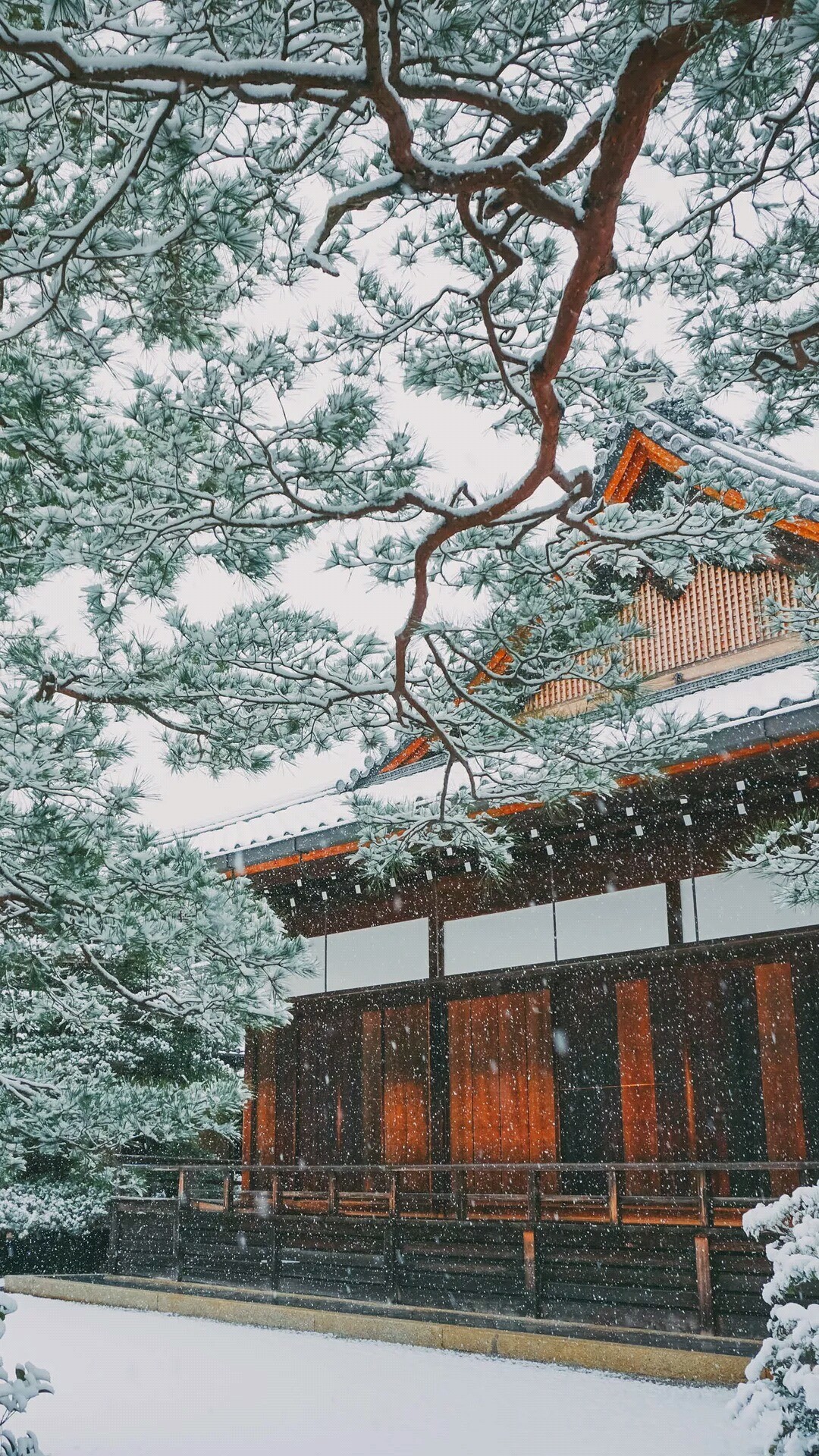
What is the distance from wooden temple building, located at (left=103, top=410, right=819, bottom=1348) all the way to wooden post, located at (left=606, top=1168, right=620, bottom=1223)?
0.5 inches

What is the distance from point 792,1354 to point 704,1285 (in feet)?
8.46

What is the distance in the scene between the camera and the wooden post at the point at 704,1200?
6.63 meters

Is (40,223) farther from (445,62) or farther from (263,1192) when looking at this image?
(263,1192)

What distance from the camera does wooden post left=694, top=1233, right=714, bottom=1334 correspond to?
6.46 meters

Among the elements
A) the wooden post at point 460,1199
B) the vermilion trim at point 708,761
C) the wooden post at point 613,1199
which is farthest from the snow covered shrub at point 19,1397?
the wooden post at point 460,1199

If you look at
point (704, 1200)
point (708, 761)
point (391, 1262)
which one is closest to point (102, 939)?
point (708, 761)

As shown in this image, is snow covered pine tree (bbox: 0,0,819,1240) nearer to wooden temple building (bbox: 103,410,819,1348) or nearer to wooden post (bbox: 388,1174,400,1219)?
wooden temple building (bbox: 103,410,819,1348)

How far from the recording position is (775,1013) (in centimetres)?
752

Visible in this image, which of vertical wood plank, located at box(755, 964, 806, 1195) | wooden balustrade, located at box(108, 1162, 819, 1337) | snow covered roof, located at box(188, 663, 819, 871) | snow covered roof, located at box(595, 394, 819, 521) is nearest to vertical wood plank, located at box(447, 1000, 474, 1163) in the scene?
wooden balustrade, located at box(108, 1162, 819, 1337)

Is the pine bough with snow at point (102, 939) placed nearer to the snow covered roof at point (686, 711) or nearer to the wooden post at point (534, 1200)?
the snow covered roof at point (686, 711)

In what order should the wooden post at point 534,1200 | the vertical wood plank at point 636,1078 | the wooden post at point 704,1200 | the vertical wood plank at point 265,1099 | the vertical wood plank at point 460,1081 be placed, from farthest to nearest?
the vertical wood plank at point 265,1099, the vertical wood plank at point 460,1081, the vertical wood plank at point 636,1078, the wooden post at point 534,1200, the wooden post at point 704,1200

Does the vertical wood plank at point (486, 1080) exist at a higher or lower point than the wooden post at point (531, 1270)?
higher

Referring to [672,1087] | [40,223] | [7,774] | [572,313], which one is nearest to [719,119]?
[572,313]

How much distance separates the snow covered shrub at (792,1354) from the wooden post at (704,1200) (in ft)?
6.06
